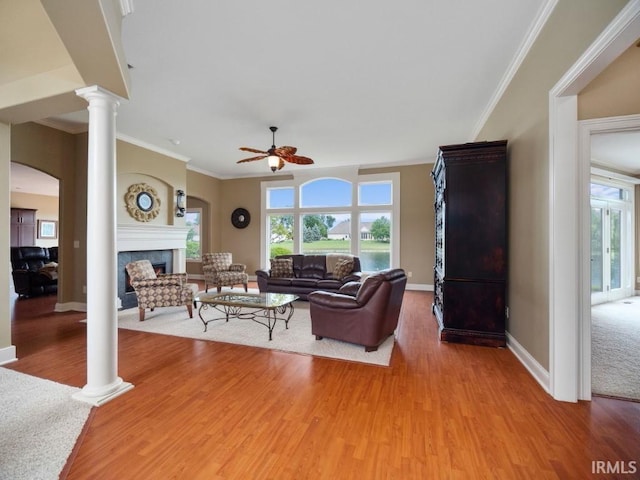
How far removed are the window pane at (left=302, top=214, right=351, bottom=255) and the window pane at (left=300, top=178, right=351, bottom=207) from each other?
331 mm

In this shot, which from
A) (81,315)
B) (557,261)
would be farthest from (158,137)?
(557,261)

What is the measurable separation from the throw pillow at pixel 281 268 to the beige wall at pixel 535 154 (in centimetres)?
394

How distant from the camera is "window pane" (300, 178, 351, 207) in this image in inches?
299

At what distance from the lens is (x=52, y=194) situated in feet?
33.6

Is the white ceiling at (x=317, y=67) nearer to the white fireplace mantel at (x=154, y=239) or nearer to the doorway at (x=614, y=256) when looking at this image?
the white fireplace mantel at (x=154, y=239)

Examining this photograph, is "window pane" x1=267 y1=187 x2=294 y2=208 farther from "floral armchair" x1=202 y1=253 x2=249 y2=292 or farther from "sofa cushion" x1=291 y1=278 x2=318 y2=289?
"sofa cushion" x1=291 y1=278 x2=318 y2=289

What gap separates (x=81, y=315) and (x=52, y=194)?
8.42 meters

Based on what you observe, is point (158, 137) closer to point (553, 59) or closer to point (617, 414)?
point (553, 59)

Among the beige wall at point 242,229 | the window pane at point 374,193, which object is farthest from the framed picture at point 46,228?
the window pane at point 374,193

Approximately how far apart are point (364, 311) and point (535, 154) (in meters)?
2.19

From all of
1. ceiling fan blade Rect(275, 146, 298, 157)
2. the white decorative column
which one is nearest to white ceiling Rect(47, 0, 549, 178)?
ceiling fan blade Rect(275, 146, 298, 157)

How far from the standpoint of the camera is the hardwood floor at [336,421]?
62.1 inches

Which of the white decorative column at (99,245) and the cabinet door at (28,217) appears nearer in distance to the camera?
the white decorative column at (99,245)

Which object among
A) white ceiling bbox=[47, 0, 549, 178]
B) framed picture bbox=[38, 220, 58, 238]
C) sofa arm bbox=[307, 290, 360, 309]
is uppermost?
white ceiling bbox=[47, 0, 549, 178]
